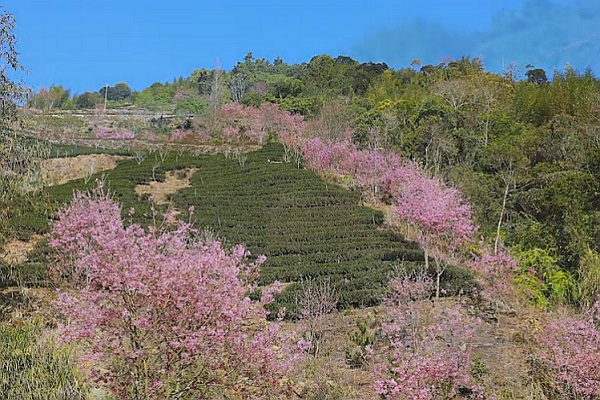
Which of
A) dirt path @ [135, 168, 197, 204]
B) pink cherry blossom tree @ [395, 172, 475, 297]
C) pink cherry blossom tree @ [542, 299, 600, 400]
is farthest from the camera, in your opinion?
dirt path @ [135, 168, 197, 204]

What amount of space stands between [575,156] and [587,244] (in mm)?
7728

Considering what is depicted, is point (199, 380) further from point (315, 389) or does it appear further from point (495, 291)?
point (495, 291)

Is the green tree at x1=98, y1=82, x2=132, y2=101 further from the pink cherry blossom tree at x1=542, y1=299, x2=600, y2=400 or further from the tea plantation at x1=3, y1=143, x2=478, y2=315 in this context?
the pink cherry blossom tree at x1=542, y1=299, x2=600, y2=400

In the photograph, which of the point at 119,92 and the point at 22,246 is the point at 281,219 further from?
the point at 119,92

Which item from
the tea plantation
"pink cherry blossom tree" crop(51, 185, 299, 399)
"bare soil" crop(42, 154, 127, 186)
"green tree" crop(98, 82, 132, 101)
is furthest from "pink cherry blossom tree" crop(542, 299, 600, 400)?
"green tree" crop(98, 82, 132, 101)

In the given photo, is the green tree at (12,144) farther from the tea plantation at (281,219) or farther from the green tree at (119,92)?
the green tree at (119,92)

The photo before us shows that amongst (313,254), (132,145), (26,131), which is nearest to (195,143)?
(132,145)

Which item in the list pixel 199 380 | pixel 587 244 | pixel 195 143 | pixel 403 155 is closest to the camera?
pixel 199 380

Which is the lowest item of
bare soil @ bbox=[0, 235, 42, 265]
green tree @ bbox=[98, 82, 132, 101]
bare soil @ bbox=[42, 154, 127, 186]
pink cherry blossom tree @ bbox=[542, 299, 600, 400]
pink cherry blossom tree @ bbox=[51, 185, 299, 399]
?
bare soil @ bbox=[0, 235, 42, 265]

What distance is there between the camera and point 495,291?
1244 centimetres

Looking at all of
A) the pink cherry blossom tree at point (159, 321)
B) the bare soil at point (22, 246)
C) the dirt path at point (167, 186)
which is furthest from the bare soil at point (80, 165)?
the pink cherry blossom tree at point (159, 321)

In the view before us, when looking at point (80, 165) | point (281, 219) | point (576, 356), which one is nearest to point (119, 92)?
point (80, 165)

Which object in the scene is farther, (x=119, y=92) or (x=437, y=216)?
(x=119, y=92)

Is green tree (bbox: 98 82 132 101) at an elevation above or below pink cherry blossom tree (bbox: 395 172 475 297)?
above
